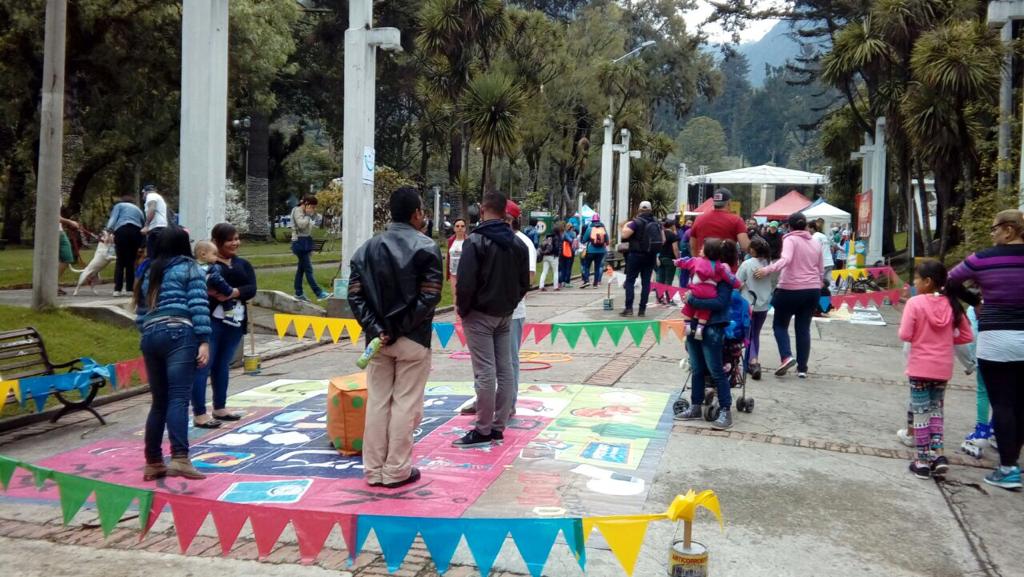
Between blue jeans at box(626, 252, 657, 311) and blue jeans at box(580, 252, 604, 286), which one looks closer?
blue jeans at box(626, 252, 657, 311)

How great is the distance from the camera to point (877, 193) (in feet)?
91.7

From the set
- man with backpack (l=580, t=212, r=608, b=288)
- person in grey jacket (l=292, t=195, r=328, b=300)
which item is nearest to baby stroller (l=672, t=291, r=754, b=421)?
person in grey jacket (l=292, t=195, r=328, b=300)

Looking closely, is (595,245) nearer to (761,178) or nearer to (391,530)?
(391,530)

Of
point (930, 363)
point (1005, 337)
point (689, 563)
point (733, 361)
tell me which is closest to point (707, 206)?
point (733, 361)

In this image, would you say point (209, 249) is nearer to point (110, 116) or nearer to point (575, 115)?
point (110, 116)

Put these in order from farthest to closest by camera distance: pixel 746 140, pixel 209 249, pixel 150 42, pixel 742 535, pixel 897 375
→ pixel 746 140 < pixel 150 42 < pixel 897 375 < pixel 209 249 < pixel 742 535

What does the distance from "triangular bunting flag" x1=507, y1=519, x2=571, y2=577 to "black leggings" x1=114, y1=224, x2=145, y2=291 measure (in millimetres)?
10766

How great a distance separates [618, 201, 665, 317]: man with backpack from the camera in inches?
516

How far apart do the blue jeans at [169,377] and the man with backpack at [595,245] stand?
45.5 feet

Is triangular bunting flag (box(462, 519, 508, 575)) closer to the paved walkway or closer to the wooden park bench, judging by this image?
the paved walkway

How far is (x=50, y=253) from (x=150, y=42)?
48.3ft

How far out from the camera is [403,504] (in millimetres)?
4941

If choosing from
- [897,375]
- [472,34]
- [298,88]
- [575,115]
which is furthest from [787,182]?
[897,375]

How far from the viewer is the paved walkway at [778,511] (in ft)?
13.9
